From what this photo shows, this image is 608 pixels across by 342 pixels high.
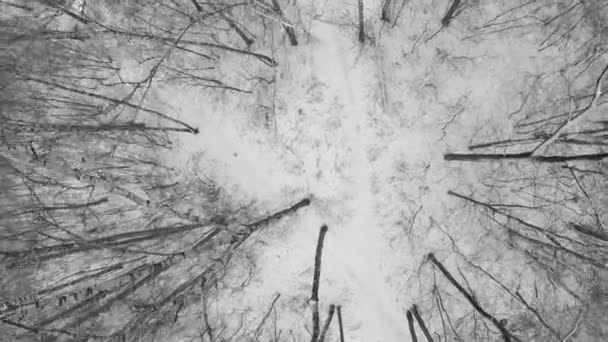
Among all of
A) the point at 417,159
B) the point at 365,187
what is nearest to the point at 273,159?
the point at 365,187

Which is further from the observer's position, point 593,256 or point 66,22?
point 66,22

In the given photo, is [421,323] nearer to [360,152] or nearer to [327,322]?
[327,322]

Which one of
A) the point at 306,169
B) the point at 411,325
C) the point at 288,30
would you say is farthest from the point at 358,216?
the point at 288,30

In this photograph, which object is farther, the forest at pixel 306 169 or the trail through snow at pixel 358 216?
the trail through snow at pixel 358 216

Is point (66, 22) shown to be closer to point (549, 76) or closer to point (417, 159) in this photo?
point (417, 159)

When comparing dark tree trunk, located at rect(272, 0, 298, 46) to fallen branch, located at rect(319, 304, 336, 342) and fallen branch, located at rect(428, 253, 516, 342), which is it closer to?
fallen branch, located at rect(428, 253, 516, 342)

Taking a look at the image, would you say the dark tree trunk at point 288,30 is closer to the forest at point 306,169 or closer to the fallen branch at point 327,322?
the forest at point 306,169

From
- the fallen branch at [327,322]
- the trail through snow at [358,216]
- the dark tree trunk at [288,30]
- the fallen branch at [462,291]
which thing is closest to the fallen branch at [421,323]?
the trail through snow at [358,216]

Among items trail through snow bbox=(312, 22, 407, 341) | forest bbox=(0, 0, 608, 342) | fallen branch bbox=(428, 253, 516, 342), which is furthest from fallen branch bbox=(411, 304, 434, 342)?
fallen branch bbox=(428, 253, 516, 342)
